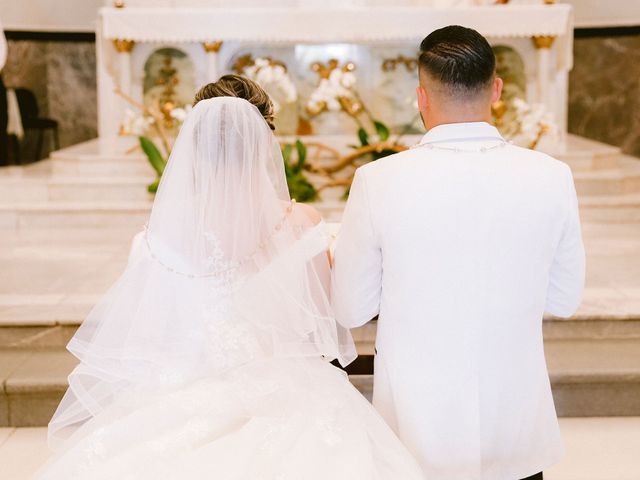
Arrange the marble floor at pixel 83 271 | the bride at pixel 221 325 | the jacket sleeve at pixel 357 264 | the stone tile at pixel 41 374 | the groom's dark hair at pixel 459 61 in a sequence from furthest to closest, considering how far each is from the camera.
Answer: the marble floor at pixel 83 271, the stone tile at pixel 41 374, the bride at pixel 221 325, the jacket sleeve at pixel 357 264, the groom's dark hair at pixel 459 61

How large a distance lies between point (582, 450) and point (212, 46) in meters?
5.33

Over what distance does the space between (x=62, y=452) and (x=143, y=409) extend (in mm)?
253

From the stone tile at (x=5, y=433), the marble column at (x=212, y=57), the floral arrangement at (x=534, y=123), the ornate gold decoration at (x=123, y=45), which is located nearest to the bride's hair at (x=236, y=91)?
the stone tile at (x=5, y=433)

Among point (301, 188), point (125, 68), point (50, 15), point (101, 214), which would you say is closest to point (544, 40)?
point (301, 188)

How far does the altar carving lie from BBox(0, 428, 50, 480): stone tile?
→ 15.1ft

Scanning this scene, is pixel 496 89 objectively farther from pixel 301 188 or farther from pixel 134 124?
pixel 134 124

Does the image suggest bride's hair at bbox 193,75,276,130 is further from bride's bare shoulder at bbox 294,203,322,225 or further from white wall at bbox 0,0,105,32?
white wall at bbox 0,0,105,32

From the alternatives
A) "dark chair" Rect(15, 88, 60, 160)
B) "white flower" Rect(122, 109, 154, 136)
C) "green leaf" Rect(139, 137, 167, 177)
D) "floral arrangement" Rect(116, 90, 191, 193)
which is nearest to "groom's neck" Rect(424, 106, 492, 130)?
"floral arrangement" Rect(116, 90, 191, 193)

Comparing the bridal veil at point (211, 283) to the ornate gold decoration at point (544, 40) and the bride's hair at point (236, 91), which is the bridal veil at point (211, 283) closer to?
the bride's hair at point (236, 91)

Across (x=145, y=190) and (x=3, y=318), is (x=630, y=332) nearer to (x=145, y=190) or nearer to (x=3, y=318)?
(x=3, y=318)

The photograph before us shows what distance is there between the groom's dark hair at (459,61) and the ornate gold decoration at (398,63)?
6194 millimetres

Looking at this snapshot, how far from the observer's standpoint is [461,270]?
2326 millimetres

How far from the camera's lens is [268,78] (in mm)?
6770

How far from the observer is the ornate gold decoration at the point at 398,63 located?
27.4 ft
